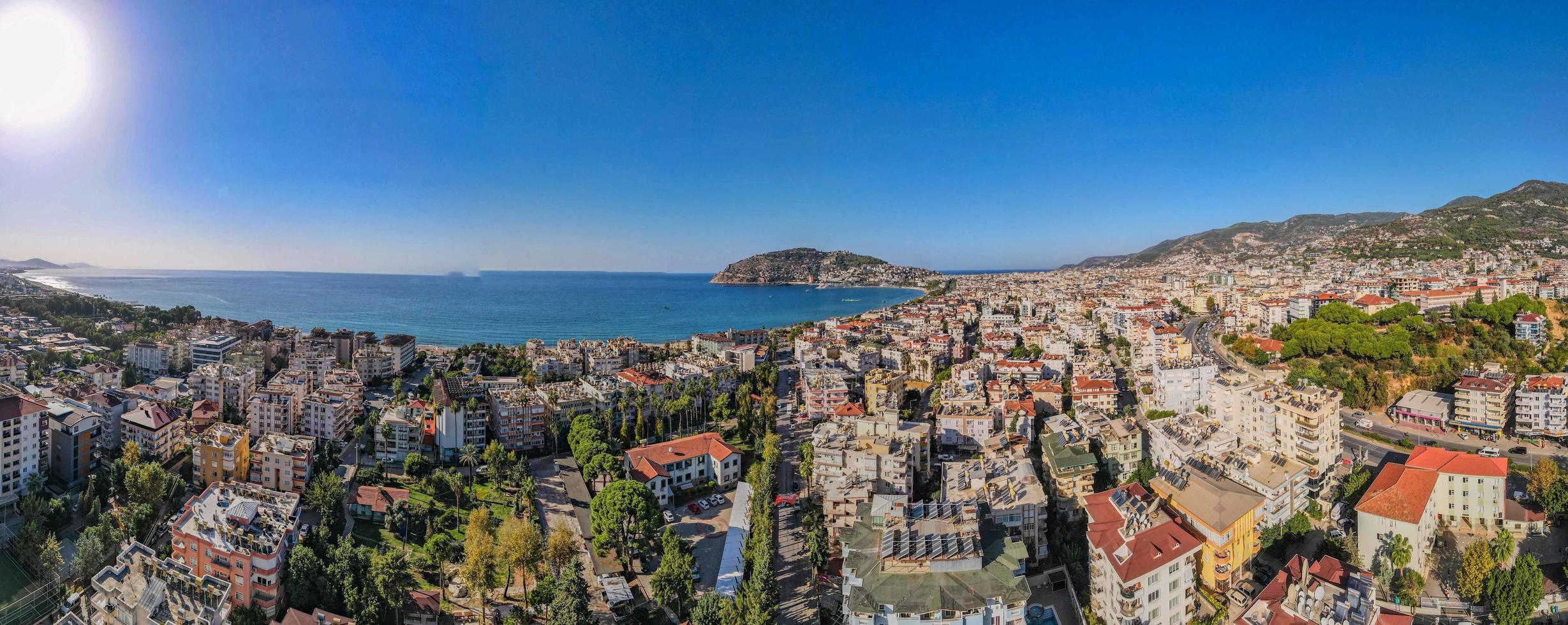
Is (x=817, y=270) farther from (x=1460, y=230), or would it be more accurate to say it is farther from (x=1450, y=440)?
(x=1450, y=440)

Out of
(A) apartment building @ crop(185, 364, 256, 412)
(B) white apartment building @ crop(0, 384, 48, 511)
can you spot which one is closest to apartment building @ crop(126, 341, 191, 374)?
(A) apartment building @ crop(185, 364, 256, 412)

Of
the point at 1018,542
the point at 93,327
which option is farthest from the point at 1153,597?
the point at 93,327

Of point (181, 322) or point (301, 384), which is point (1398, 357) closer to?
point (301, 384)

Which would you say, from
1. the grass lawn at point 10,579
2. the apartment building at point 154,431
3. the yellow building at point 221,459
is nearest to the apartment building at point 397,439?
the yellow building at point 221,459

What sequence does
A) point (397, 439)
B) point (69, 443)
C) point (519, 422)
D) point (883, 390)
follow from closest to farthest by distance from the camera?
point (69, 443) < point (397, 439) < point (519, 422) < point (883, 390)

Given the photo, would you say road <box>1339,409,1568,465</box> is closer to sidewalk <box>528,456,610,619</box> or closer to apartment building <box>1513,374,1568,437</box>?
apartment building <box>1513,374,1568,437</box>

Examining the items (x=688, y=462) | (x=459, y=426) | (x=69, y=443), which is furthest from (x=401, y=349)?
(x=688, y=462)
